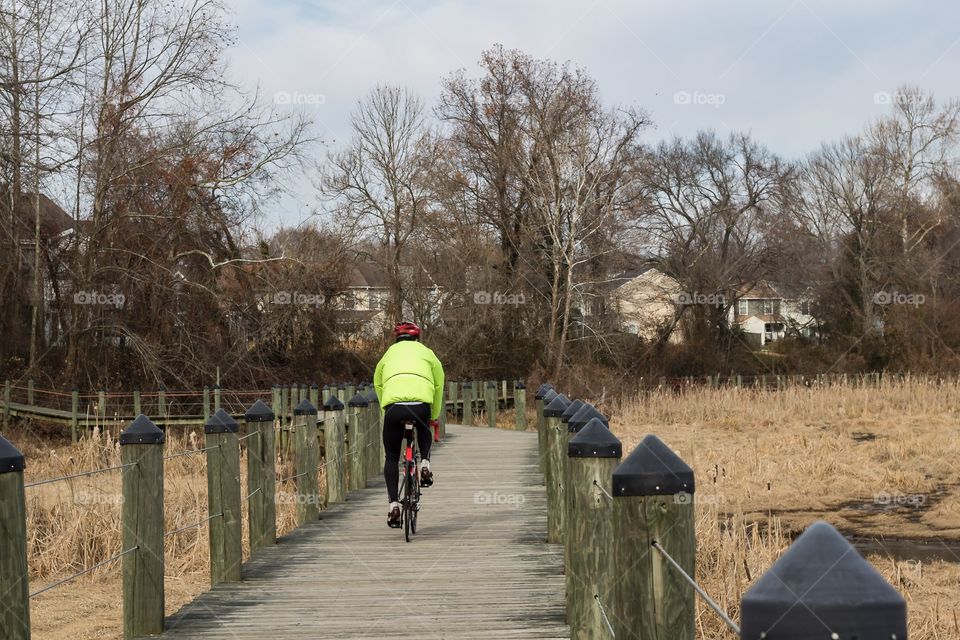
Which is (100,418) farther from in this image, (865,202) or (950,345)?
(865,202)

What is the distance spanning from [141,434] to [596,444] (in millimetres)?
2294

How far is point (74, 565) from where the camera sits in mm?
10047

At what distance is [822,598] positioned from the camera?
148 cm

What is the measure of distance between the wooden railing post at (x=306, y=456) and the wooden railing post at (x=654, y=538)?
6488 millimetres

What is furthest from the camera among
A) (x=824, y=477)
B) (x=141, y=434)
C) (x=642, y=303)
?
(x=642, y=303)

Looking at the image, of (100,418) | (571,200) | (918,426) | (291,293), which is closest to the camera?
(918,426)

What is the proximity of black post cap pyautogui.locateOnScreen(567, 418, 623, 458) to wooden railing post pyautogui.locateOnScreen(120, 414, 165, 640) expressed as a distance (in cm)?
215

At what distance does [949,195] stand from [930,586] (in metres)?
40.2

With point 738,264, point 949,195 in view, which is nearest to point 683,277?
point 738,264

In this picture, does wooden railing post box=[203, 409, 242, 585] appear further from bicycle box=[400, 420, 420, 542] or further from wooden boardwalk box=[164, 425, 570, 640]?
bicycle box=[400, 420, 420, 542]

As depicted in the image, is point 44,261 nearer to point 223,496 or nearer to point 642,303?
point 642,303

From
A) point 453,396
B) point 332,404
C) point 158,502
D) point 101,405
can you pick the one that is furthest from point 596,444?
point 453,396

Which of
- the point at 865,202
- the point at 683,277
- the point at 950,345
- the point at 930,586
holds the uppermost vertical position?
the point at 865,202

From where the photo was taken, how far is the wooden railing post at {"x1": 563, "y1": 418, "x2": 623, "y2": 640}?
4.41m
